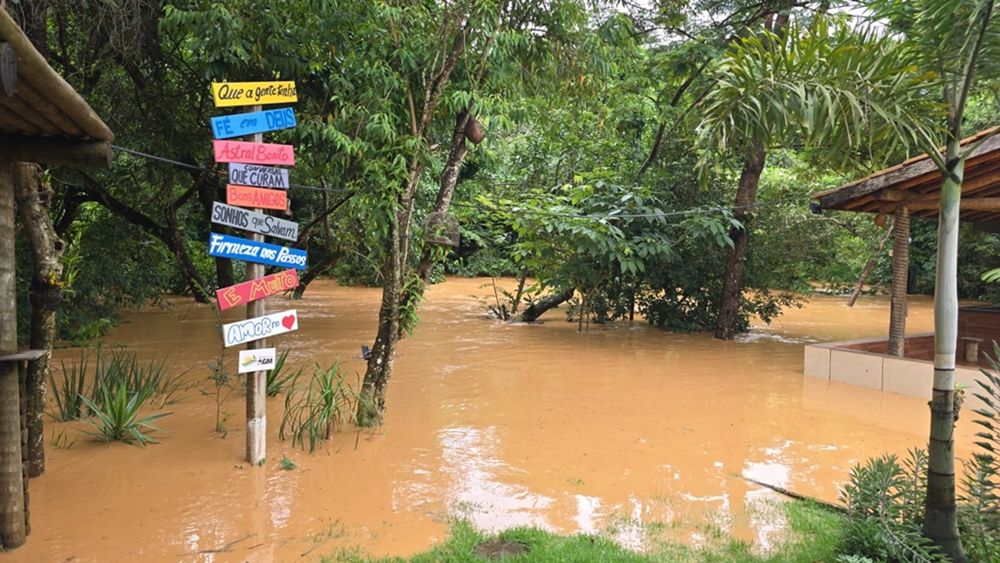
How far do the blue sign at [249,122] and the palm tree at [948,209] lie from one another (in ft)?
13.8

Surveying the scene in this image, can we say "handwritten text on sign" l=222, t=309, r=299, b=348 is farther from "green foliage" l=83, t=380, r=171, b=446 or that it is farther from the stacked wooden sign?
"green foliage" l=83, t=380, r=171, b=446

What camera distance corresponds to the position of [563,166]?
602 inches

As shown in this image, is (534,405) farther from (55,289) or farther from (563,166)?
(563,166)

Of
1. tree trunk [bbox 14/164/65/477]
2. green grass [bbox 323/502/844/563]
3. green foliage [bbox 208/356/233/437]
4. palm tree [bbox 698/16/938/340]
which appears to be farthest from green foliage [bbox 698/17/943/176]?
green foliage [bbox 208/356/233/437]

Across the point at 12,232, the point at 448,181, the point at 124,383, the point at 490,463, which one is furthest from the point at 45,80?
the point at 490,463

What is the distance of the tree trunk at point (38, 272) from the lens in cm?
471

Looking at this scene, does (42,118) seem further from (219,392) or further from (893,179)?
(893,179)

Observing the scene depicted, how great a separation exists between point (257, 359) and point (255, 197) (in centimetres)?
122

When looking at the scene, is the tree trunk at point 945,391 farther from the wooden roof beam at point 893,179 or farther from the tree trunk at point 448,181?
the wooden roof beam at point 893,179

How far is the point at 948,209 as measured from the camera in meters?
3.51

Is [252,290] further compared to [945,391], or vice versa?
[252,290]

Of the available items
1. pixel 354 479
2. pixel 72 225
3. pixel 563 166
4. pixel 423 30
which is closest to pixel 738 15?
pixel 563 166

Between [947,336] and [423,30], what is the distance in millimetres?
5155

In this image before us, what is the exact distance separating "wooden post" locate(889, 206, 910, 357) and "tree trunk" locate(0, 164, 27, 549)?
29.8ft
